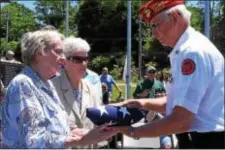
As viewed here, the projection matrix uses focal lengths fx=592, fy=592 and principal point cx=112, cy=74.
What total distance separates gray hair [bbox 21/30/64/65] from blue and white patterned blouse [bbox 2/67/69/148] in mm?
142

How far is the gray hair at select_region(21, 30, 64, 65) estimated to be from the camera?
367 cm

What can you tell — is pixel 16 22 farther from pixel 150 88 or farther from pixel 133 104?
pixel 133 104

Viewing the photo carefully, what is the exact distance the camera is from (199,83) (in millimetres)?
3113

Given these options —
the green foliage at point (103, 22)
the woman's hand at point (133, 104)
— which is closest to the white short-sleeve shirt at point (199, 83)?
the woman's hand at point (133, 104)

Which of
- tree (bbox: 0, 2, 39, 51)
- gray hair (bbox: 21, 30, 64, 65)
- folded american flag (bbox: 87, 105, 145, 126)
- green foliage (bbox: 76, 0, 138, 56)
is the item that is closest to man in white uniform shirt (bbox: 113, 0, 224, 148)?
folded american flag (bbox: 87, 105, 145, 126)

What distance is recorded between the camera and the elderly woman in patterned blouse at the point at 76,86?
459 cm

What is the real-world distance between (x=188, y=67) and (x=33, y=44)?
1057mm

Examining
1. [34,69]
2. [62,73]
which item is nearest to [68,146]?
[34,69]

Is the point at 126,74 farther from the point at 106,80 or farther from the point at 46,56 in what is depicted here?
the point at 46,56

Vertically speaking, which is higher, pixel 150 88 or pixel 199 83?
pixel 199 83

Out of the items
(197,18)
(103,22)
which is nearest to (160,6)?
(197,18)

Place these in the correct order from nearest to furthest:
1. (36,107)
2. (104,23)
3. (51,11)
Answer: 1. (36,107)
2. (104,23)
3. (51,11)

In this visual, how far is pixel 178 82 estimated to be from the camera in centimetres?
319

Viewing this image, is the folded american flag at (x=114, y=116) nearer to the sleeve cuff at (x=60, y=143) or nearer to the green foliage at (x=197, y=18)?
the sleeve cuff at (x=60, y=143)
